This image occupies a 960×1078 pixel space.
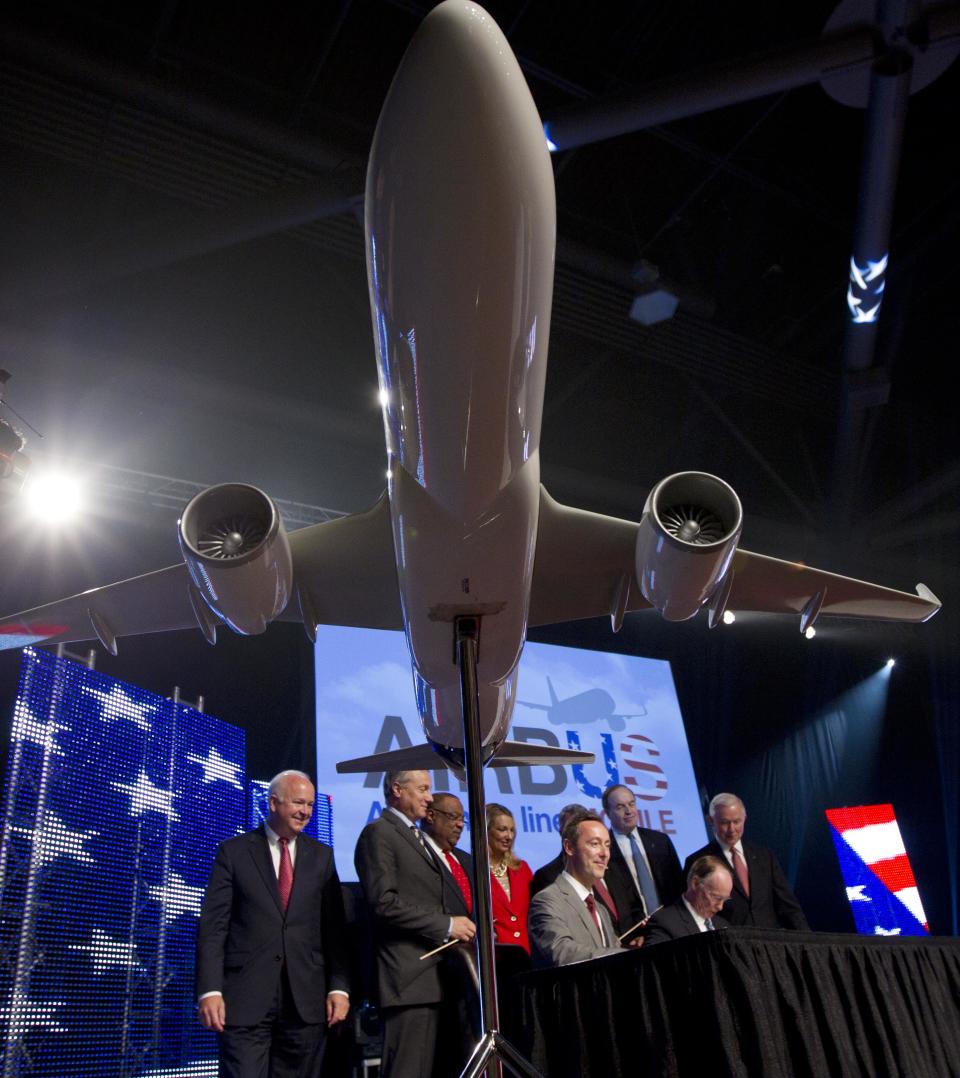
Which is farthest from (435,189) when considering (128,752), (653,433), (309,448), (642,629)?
(642,629)

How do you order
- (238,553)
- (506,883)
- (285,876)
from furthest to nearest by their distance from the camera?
(506,883)
(285,876)
(238,553)

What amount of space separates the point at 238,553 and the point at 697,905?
315 centimetres

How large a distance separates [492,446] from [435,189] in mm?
941

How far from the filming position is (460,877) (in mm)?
5531

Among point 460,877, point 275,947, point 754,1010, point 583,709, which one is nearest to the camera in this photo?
point 754,1010

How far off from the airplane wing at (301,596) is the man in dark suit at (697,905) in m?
2.25

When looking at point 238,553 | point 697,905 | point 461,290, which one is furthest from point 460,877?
point 461,290

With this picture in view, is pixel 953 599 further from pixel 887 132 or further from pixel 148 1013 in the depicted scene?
pixel 148 1013

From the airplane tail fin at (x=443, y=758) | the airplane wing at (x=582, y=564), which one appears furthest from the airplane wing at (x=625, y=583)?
the airplane tail fin at (x=443, y=758)

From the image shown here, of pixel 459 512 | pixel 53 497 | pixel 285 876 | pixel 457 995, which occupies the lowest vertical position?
pixel 457 995

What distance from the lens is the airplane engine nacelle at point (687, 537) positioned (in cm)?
409

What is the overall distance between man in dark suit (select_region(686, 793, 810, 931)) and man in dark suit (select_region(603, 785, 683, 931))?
14.8 inches

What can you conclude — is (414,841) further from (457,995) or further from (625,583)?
(625,583)

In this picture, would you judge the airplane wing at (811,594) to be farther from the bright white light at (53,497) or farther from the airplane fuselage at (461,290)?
the bright white light at (53,497)
